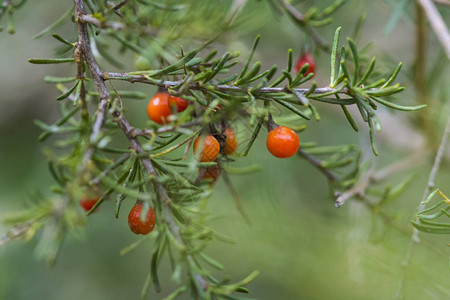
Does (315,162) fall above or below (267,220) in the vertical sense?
above

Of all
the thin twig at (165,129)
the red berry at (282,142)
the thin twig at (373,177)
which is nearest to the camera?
the thin twig at (165,129)

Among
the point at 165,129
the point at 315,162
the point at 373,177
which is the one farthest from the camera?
the point at 373,177

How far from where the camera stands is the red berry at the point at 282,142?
583 mm

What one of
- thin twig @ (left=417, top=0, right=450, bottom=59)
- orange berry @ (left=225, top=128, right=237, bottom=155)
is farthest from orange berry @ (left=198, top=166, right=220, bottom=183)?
thin twig @ (left=417, top=0, right=450, bottom=59)

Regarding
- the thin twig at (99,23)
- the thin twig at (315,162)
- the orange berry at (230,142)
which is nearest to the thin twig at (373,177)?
the thin twig at (315,162)

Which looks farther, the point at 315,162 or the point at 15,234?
the point at 315,162

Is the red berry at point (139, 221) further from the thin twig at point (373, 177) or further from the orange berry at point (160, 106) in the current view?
the thin twig at point (373, 177)

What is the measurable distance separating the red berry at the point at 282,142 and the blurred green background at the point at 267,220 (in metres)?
0.46

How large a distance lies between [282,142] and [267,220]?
2.13ft

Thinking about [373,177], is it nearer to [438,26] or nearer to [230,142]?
[438,26]

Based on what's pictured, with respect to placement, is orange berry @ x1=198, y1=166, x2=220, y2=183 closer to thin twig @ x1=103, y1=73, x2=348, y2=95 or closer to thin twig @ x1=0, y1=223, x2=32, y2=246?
thin twig @ x1=103, y1=73, x2=348, y2=95

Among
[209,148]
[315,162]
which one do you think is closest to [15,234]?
[209,148]

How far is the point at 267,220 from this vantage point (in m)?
1.20

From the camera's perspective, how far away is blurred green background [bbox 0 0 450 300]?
1.05 m
